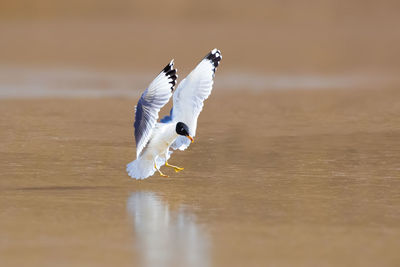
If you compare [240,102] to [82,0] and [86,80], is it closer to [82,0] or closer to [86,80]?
[86,80]

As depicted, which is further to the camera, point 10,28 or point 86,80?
point 10,28

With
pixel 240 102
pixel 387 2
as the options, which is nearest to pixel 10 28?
pixel 387 2

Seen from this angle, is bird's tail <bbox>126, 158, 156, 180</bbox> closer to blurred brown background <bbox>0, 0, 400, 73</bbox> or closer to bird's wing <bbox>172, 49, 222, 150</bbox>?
bird's wing <bbox>172, 49, 222, 150</bbox>

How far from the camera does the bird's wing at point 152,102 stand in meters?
7.62

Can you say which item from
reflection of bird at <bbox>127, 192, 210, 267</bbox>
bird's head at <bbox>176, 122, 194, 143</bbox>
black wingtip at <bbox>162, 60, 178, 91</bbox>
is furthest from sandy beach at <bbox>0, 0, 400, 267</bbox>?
black wingtip at <bbox>162, 60, 178, 91</bbox>

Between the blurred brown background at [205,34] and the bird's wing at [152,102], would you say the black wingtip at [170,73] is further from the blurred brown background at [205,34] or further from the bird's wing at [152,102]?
the blurred brown background at [205,34]

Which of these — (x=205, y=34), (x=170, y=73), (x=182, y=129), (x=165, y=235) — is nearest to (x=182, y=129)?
(x=182, y=129)

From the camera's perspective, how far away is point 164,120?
25.9 ft

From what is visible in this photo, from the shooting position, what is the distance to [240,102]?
46.0 feet

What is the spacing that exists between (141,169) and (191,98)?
682 mm

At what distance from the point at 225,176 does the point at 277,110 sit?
488 cm

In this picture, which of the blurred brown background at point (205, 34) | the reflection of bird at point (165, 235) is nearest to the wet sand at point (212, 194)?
the reflection of bird at point (165, 235)

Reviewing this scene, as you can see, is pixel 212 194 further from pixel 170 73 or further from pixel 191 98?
pixel 170 73

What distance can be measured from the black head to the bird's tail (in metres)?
0.34
